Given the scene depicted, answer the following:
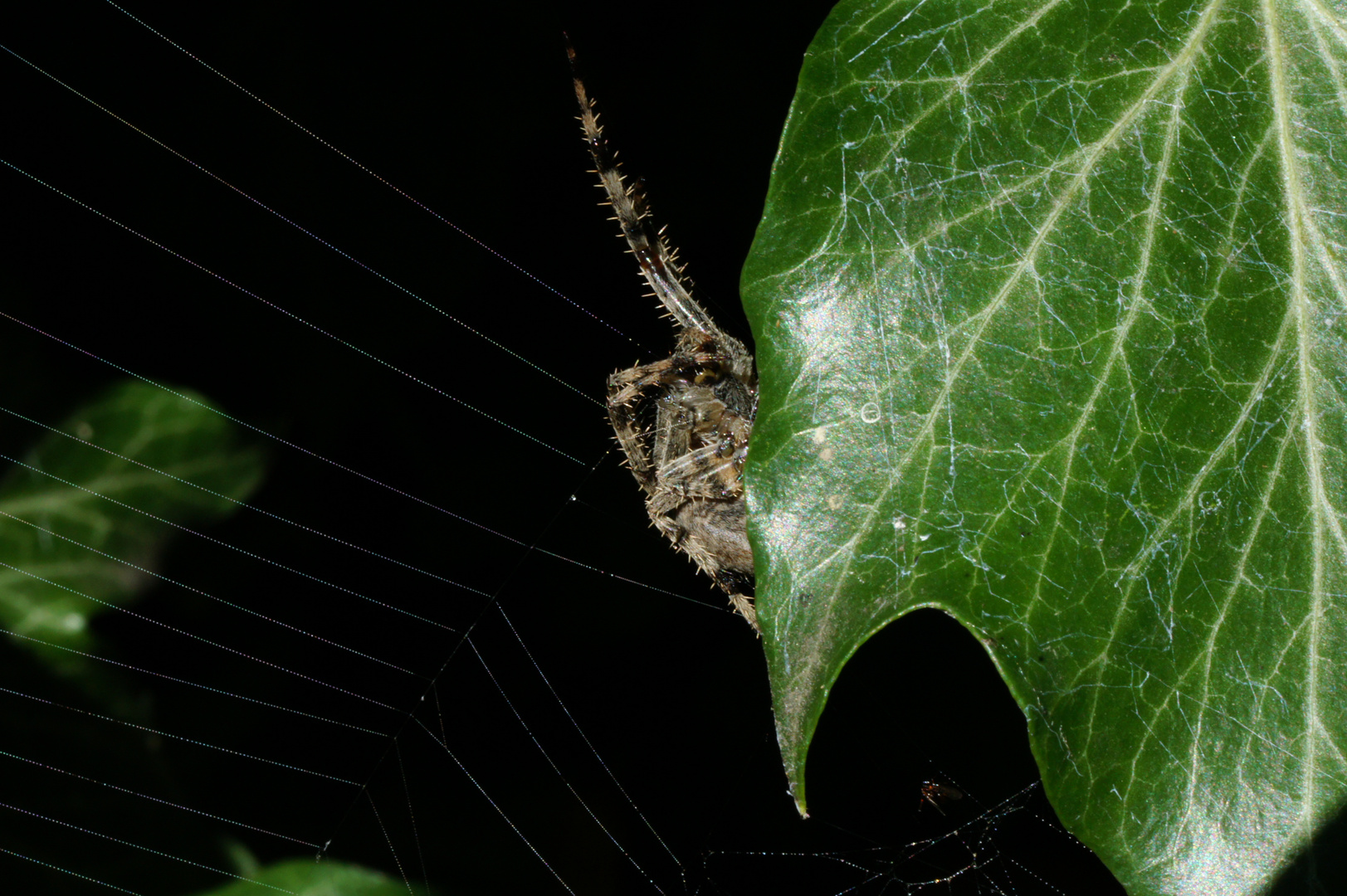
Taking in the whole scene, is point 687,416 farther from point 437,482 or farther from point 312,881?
point 312,881

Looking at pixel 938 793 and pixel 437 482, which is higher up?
pixel 437 482

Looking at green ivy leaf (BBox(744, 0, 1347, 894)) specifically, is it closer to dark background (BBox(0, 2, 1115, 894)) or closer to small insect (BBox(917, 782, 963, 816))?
dark background (BBox(0, 2, 1115, 894))

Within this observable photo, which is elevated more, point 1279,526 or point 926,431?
point 926,431

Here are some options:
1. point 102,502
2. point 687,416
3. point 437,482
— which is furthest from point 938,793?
point 102,502

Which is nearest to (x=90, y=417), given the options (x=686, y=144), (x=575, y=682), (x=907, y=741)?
(x=575, y=682)

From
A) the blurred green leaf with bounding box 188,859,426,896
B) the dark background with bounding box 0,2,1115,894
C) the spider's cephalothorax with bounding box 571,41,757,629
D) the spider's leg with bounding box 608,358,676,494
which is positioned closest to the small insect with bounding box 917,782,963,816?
the dark background with bounding box 0,2,1115,894

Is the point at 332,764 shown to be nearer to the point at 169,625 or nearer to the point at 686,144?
the point at 169,625
